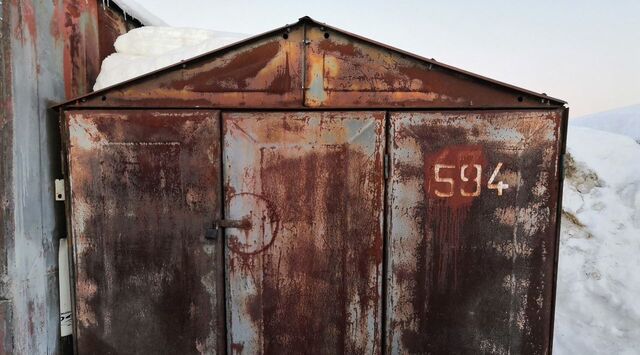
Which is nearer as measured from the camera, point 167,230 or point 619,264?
point 167,230

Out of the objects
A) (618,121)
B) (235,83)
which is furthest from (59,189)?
(618,121)

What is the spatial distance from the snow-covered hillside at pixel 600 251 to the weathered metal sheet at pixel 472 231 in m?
1.43

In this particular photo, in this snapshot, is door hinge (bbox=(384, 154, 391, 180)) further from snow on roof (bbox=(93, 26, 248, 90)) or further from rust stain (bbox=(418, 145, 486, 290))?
snow on roof (bbox=(93, 26, 248, 90))

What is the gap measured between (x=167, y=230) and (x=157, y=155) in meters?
0.44

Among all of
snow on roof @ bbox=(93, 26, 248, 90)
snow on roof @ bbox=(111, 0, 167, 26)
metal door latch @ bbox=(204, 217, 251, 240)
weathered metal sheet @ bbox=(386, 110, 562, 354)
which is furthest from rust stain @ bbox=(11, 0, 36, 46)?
weathered metal sheet @ bbox=(386, 110, 562, 354)

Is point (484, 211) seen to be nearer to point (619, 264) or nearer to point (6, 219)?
point (6, 219)

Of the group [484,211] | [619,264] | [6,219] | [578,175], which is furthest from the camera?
[578,175]

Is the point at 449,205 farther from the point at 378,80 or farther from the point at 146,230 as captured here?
the point at 146,230

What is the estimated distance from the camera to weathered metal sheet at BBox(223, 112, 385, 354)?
196 cm

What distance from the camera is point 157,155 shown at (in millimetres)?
1980

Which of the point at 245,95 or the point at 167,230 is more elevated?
the point at 245,95

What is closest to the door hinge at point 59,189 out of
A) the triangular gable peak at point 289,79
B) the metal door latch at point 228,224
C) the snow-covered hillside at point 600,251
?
the triangular gable peak at point 289,79

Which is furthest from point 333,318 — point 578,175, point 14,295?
point 578,175

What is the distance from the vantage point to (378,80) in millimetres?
1964
